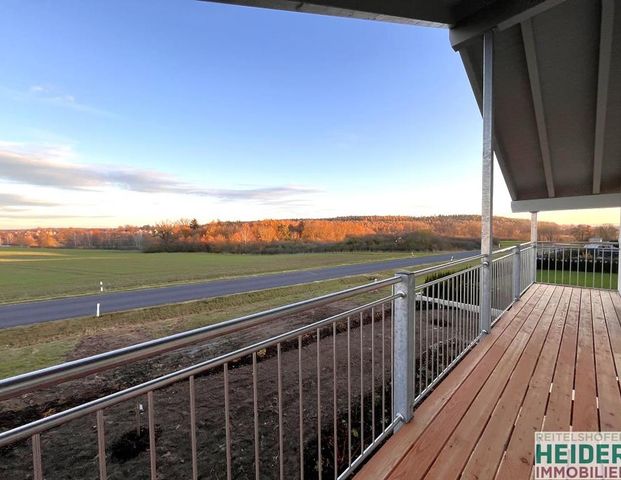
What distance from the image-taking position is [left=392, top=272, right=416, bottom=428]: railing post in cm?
217

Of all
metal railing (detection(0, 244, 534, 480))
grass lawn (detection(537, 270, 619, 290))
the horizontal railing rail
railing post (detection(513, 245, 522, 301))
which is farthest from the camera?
grass lawn (detection(537, 270, 619, 290))

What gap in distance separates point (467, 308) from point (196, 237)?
49611mm

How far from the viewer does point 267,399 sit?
16.4ft

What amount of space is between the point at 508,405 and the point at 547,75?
5.22 meters

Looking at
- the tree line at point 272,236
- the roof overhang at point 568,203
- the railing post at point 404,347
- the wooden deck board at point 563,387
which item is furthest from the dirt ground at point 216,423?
the tree line at point 272,236

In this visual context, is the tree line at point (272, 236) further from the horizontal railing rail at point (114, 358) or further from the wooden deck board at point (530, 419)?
the horizontal railing rail at point (114, 358)

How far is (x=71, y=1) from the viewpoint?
27.3ft

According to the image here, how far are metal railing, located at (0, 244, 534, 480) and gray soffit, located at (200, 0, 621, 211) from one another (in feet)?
7.41

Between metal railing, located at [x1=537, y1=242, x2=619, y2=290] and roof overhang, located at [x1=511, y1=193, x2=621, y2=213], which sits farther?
roof overhang, located at [x1=511, y1=193, x2=621, y2=213]

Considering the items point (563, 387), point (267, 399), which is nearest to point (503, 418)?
point (563, 387)

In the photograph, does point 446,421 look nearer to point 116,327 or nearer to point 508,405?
point 508,405

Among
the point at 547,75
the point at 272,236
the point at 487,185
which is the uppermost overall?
the point at 547,75

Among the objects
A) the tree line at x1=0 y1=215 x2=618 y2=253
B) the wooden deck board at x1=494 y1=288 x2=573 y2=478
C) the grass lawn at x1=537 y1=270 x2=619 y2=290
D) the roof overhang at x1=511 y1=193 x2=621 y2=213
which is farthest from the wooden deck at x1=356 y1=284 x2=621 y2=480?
the tree line at x1=0 y1=215 x2=618 y2=253

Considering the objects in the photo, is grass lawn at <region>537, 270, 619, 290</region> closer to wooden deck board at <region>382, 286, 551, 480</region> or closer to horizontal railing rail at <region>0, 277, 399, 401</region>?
wooden deck board at <region>382, 286, 551, 480</region>
